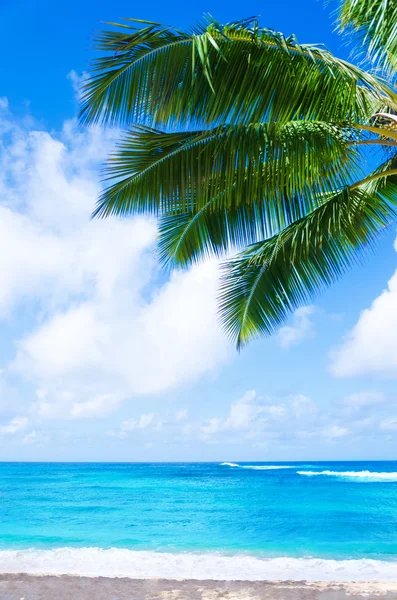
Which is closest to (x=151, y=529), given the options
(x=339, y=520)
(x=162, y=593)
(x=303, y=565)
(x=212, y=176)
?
(x=339, y=520)

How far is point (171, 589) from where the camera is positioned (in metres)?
6.18

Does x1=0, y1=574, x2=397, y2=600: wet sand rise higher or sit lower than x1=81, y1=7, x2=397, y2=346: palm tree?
lower

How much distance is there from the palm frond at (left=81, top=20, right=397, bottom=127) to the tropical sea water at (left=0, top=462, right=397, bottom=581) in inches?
267

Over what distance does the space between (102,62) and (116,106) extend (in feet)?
0.99

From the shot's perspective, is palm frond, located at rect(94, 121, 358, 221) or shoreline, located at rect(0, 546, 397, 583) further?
shoreline, located at rect(0, 546, 397, 583)

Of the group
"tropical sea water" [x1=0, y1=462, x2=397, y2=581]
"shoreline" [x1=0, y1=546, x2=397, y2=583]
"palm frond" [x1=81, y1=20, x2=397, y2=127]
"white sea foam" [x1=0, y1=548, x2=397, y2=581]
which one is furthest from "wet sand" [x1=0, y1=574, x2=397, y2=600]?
"palm frond" [x1=81, y1=20, x2=397, y2=127]

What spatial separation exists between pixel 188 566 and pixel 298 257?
6.39 m

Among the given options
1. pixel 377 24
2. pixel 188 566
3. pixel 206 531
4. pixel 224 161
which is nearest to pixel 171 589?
pixel 188 566

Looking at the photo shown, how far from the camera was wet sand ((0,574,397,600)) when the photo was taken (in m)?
5.79

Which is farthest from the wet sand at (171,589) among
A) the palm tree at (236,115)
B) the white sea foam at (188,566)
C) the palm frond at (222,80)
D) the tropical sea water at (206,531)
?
the palm frond at (222,80)

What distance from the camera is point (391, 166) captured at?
5.43 meters

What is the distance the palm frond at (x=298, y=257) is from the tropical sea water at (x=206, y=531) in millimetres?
4453

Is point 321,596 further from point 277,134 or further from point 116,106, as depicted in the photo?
point 116,106

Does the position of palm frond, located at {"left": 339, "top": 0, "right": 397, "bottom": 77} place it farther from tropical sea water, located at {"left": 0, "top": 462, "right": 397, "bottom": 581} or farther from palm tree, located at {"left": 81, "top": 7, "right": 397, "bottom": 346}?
tropical sea water, located at {"left": 0, "top": 462, "right": 397, "bottom": 581}
